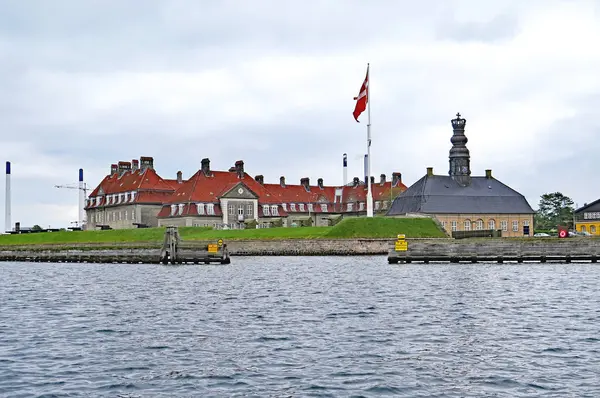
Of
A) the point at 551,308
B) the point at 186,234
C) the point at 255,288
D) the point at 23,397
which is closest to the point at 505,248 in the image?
the point at 255,288

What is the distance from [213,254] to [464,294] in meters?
38.7

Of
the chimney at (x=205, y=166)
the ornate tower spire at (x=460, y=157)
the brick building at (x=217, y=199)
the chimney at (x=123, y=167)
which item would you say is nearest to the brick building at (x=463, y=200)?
the ornate tower spire at (x=460, y=157)

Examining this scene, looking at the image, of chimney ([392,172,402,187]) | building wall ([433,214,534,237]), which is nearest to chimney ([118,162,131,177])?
chimney ([392,172,402,187])

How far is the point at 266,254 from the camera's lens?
3652 inches

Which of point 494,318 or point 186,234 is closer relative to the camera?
point 494,318

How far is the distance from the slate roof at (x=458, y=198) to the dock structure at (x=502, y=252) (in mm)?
36869

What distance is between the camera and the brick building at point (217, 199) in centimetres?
11894

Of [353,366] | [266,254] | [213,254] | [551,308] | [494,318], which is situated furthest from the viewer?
[266,254]

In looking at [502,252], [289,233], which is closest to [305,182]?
[289,233]

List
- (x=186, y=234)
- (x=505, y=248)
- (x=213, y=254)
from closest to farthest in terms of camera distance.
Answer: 1. (x=505, y=248)
2. (x=213, y=254)
3. (x=186, y=234)

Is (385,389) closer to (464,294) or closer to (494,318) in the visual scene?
(494,318)

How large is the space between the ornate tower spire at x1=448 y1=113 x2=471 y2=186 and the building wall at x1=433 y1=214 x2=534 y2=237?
632 cm

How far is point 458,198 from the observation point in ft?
363

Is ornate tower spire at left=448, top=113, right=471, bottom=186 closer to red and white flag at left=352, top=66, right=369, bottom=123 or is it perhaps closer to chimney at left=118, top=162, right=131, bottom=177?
red and white flag at left=352, top=66, right=369, bottom=123
